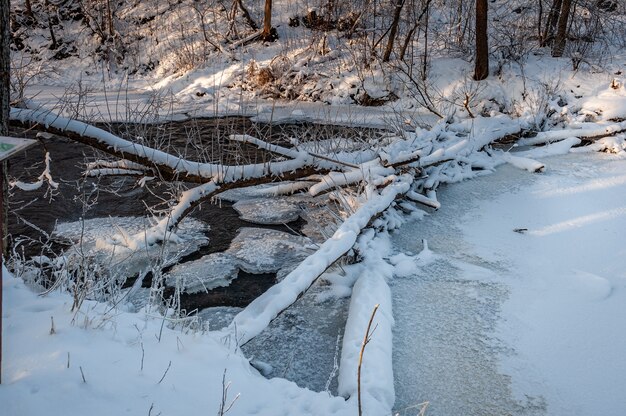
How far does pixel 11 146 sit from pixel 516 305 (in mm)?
4166

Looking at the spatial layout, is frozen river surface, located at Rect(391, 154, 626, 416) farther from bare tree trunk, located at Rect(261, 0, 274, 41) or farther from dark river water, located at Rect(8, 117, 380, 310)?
bare tree trunk, located at Rect(261, 0, 274, 41)

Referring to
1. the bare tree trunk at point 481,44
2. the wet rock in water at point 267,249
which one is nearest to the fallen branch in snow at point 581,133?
the bare tree trunk at point 481,44

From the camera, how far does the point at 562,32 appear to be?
531 inches

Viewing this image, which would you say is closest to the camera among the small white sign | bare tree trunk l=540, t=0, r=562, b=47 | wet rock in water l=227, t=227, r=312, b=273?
the small white sign

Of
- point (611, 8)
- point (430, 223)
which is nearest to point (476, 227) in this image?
point (430, 223)

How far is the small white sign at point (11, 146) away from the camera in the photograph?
2.49 meters

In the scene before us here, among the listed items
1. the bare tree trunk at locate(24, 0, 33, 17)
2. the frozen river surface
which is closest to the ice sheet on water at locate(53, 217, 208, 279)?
the frozen river surface

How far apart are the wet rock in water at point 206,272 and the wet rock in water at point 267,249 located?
0.15 metres

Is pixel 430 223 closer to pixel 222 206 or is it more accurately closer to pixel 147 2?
pixel 222 206

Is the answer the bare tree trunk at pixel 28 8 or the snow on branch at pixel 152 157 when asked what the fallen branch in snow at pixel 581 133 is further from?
the bare tree trunk at pixel 28 8

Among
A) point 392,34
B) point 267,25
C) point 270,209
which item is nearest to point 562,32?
point 392,34

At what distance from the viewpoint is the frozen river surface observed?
4059 mm

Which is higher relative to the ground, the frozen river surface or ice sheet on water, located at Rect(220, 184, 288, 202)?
ice sheet on water, located at Rect(220, 184, 288, 202)

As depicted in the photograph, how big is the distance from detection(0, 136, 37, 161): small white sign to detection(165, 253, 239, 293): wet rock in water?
129 inches
